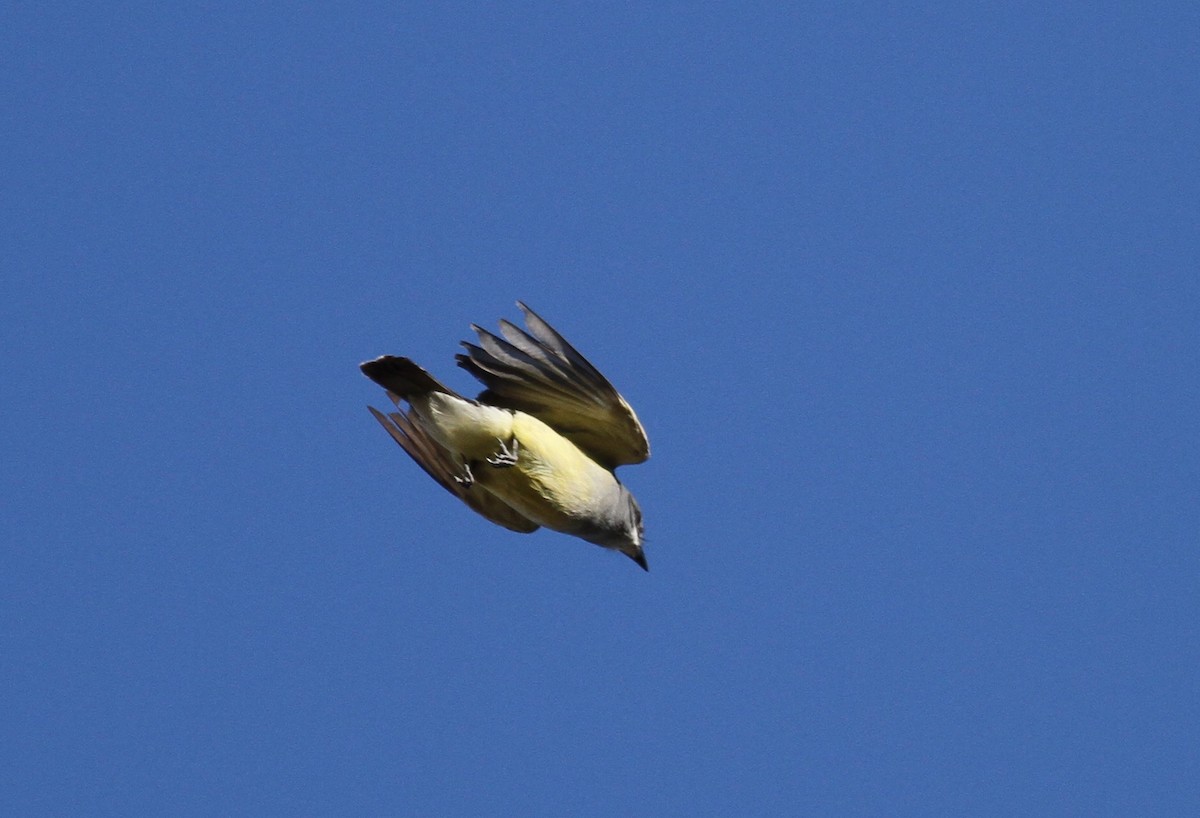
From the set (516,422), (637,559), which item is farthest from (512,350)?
(637,559)

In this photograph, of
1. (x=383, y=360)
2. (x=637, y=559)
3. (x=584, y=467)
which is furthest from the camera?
(x=637, y=559)

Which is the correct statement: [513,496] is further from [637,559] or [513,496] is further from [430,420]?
[637,559]

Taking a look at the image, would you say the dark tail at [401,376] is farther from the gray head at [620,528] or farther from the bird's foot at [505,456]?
the gray head at [620,528]

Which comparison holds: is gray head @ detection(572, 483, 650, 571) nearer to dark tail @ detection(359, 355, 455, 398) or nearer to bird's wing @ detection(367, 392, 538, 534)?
bird's wing @ detection(367, 392, 538, 534)

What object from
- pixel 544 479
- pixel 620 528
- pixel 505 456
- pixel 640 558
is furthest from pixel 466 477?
pixel 640 558

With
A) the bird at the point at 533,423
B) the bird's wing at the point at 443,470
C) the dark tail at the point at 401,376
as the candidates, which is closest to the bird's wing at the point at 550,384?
the bird at the point at 533,423

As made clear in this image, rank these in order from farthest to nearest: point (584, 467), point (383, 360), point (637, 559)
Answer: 1. point (637, 559)
2. point (584, 467)
3. point (383, 360)

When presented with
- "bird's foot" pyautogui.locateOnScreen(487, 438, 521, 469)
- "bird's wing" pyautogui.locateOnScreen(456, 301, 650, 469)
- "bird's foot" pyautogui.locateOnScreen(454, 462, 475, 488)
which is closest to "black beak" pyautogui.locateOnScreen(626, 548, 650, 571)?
"bird's wing" pyautogui.locateOnScreen(456, 301, 650, 469)
